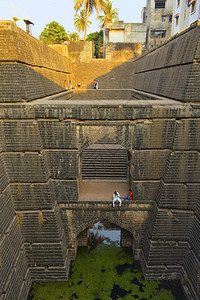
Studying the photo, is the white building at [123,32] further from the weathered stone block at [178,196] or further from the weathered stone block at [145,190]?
the weathered stone block at [178,196]

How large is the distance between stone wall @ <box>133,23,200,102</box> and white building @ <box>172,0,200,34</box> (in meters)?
13.3

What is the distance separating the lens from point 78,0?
22.1 metres

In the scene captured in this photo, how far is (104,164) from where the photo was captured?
1250 cm

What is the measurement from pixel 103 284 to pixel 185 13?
26411 mm

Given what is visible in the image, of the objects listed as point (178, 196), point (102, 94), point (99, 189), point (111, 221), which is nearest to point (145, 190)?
point (178, 196)

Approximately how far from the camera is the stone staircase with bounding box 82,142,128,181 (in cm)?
1186

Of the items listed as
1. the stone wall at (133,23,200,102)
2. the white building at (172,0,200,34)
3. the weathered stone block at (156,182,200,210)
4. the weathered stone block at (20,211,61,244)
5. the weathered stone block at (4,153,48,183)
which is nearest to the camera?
the stone wall at (133,23,200,102)

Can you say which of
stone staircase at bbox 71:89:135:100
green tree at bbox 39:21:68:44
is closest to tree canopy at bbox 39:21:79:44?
green tree at bbox 39:21:68:44

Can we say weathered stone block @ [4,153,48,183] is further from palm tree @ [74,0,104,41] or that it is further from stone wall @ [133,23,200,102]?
palm tree @ [74,0,104,41]

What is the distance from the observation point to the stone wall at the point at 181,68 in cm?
703

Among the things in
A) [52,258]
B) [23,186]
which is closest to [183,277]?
[52,258]

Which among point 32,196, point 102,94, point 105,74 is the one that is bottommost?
point 32,196

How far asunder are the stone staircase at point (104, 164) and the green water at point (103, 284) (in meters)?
4.05

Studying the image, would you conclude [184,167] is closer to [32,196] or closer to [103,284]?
[103,284]
